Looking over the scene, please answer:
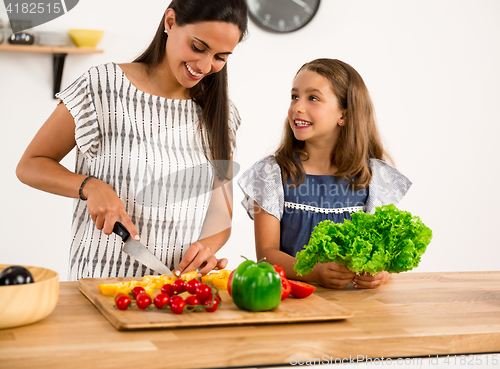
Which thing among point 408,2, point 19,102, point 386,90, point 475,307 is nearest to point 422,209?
point 386,90

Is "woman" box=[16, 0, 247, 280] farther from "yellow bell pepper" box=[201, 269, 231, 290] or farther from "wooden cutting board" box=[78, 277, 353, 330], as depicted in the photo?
"wooden cutting board" box=[78, 277, 353, 330]

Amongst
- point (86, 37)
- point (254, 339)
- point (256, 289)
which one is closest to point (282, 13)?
point (86, 37)

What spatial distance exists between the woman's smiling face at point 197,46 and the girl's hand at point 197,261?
439 millimetres

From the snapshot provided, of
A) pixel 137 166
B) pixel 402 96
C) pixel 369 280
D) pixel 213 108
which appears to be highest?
pixel 402 96

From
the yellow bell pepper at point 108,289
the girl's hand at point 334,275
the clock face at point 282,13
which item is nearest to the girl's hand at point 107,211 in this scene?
the yellow bell pepper at point 108,289

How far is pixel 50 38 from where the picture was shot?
2799 millimetres

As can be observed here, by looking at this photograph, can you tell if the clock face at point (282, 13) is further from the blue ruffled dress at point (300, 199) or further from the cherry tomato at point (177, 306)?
the cherry tomato at point (177, 306)

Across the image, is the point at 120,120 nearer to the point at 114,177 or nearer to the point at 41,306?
the point at 114,177

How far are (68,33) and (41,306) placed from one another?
2340 mm

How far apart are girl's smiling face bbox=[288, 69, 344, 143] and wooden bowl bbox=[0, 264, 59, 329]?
0.95 m

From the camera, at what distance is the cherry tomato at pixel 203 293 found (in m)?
0.98

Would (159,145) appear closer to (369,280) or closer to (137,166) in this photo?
(137,166)

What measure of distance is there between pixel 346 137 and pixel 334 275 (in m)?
0.60

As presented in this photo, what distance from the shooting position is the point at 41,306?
87cm
